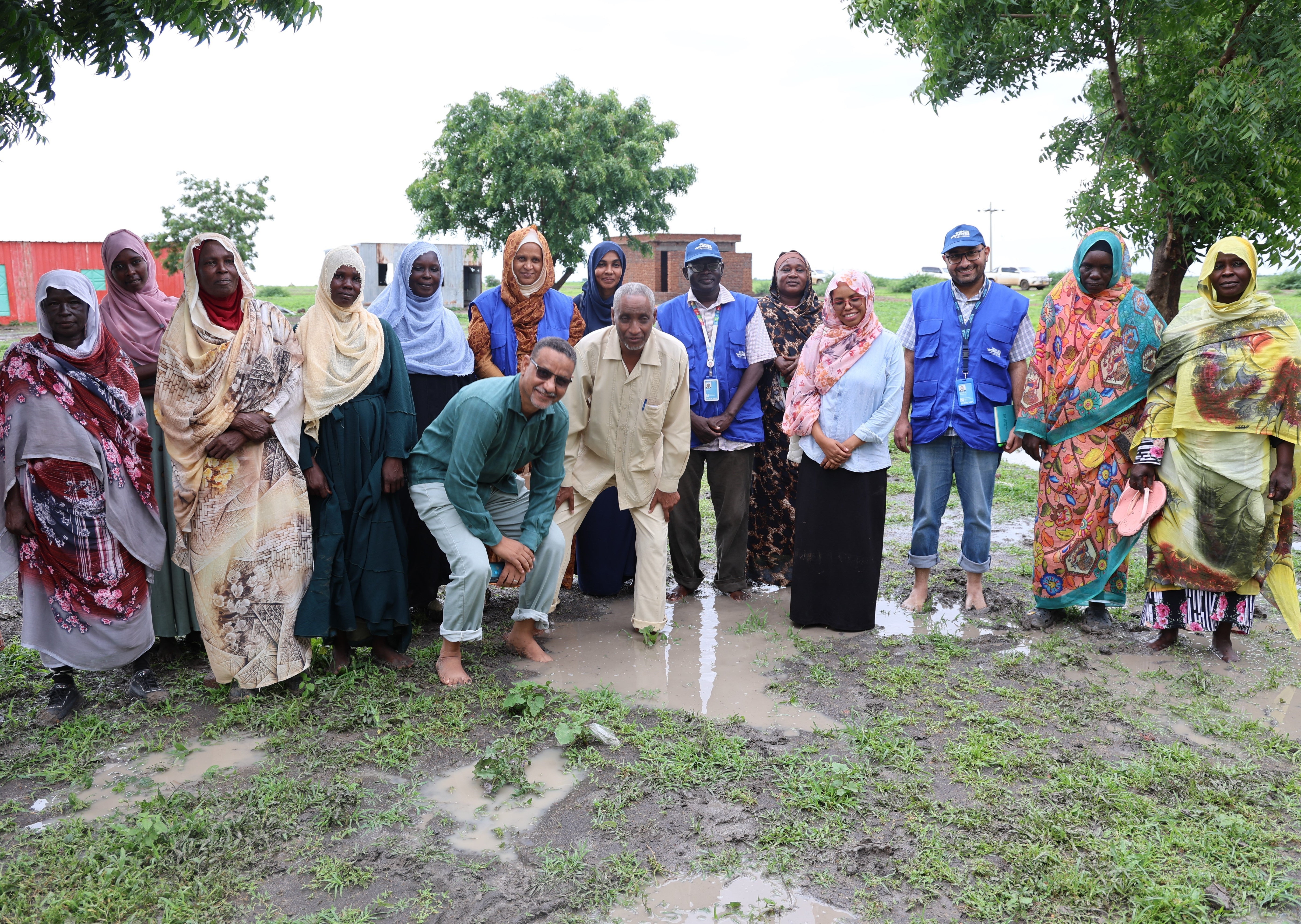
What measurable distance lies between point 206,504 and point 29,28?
254cm

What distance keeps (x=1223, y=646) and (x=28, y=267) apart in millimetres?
39100

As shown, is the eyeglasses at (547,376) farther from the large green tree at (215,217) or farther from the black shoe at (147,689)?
the large green tree at (215,217)

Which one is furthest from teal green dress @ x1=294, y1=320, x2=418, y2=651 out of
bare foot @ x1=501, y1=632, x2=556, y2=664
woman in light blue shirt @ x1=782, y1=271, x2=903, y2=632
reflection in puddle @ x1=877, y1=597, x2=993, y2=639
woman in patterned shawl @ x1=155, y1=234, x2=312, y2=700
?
reflection in puddle @ x1=877, y1=597, x2=993, y2=639

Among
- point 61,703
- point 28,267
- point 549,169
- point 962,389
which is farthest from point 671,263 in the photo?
point 61,703

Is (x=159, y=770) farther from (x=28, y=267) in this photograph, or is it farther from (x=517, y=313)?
(x=28, y=267)

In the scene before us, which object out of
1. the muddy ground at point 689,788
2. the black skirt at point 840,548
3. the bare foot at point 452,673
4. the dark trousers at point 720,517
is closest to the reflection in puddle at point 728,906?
the muddy ground at point 689,788

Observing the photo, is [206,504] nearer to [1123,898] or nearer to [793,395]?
[793,395]

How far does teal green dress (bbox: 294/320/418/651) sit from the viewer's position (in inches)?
168

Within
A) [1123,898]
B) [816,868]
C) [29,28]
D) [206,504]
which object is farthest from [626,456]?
[29,28]

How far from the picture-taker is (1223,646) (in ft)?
15.2

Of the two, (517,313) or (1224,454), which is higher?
(517,313)

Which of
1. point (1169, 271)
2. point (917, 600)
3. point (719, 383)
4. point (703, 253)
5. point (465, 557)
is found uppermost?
point (1169, 271)

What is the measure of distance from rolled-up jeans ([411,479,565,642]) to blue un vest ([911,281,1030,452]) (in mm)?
2282

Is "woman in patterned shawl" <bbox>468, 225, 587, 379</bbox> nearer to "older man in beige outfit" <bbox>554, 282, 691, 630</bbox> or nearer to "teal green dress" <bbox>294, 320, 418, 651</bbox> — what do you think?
"older man in beige outfit" <bbox>554, 282, 691, 630</bbox>
